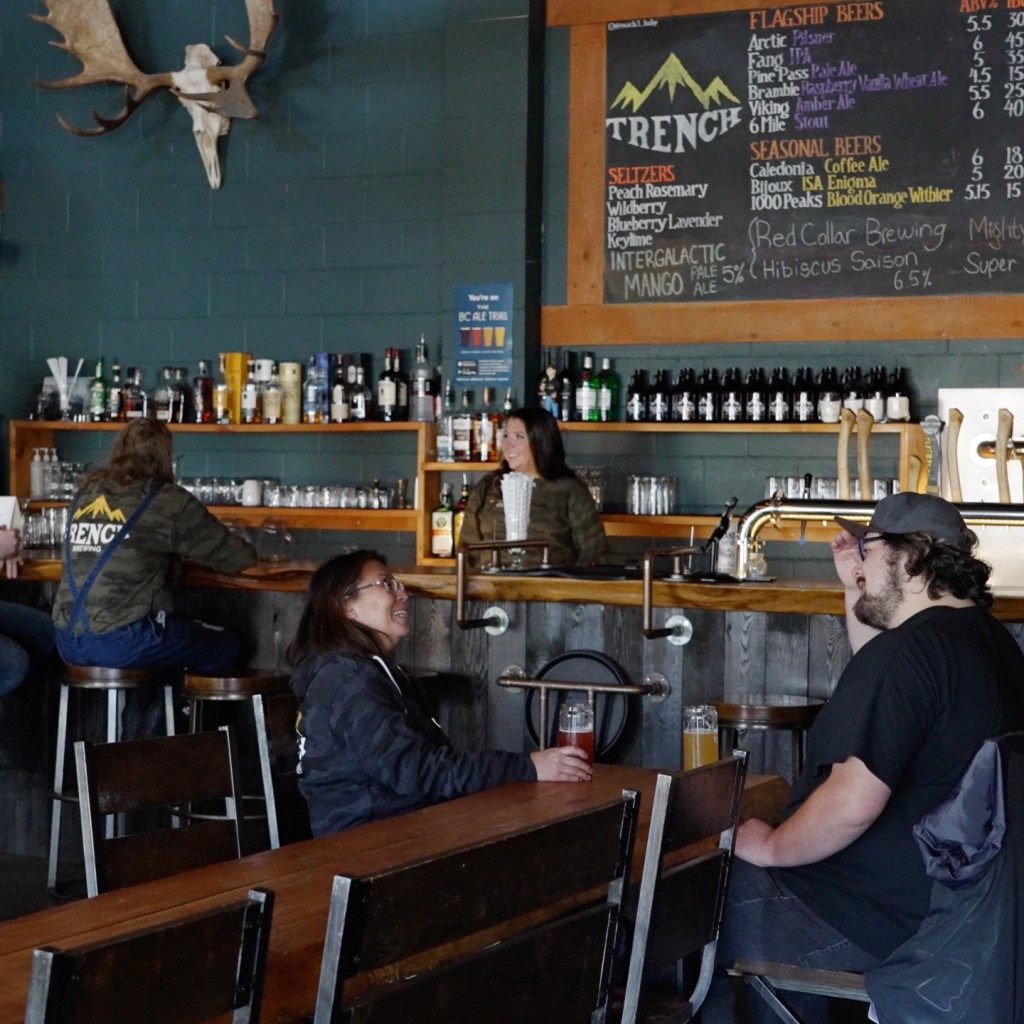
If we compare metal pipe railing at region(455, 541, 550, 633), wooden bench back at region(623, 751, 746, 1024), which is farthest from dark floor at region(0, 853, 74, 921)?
wooden bench back at region(623, 751, 746, 1024)

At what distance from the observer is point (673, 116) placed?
631cm

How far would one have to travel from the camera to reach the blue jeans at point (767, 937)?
8.34 ft

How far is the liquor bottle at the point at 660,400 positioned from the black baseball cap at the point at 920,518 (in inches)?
132

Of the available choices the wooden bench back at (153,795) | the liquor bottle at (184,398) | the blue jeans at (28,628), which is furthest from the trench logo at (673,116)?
the wooden bench back at (153,795)

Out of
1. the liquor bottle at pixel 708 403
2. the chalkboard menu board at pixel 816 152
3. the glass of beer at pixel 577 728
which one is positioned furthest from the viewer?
the liquor bottle at pixel 708 403

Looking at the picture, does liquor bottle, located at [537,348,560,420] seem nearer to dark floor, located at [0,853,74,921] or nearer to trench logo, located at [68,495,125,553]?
trench logo, located at [68,495,125,553]

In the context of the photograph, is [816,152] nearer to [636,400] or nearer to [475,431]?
[636,400]

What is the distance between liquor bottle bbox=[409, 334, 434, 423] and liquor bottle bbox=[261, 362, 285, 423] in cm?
63

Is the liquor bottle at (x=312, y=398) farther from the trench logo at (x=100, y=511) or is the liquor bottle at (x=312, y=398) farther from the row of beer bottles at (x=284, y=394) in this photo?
the trench logo at (x=100, y=511)

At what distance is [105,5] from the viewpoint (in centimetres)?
709

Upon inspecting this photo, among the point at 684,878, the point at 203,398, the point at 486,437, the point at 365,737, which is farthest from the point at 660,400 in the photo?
the point at 684,878

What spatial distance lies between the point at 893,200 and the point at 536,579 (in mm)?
2709

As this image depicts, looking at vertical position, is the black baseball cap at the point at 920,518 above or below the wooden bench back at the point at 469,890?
above

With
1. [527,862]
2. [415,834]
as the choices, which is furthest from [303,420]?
[527,862]
